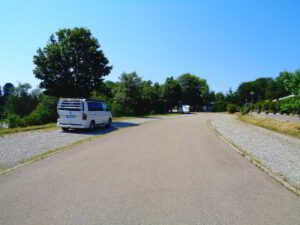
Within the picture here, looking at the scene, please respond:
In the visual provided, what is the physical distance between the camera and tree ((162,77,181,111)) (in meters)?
74.2

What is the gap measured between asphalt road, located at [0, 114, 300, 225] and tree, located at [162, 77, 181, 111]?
63.2 metres

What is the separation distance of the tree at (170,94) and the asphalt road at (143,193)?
6324 centimetres

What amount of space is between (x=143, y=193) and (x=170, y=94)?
235 feet

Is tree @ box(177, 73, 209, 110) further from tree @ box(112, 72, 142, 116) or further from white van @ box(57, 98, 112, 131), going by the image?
white van @ box(57, 98, 112, 131)

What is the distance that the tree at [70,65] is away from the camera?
2689cm

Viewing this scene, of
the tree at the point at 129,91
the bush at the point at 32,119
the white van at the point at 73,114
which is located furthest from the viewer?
the tree at the point at 129,91

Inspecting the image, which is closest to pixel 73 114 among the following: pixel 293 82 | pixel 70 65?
pixel 70 65

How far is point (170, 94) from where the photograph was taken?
255ft

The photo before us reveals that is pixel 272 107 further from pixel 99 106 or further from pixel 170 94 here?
pixel 99 106

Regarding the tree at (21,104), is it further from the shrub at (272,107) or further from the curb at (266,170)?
the curb at (266,170)

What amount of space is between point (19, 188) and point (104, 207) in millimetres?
2259

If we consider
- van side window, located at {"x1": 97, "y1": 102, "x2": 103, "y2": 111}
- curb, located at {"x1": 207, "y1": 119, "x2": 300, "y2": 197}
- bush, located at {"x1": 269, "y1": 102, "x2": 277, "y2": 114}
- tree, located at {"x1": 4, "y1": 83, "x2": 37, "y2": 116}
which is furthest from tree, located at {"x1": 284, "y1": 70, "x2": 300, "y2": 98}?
tree, located at {"x1": 4, "y1": 83, "x2": 37, "y2": 116}

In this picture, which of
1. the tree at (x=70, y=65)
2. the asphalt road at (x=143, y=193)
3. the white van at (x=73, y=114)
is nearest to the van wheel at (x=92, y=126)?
the white van at (x=73, y=114)

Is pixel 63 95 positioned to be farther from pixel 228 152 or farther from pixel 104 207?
pixel 104 207
